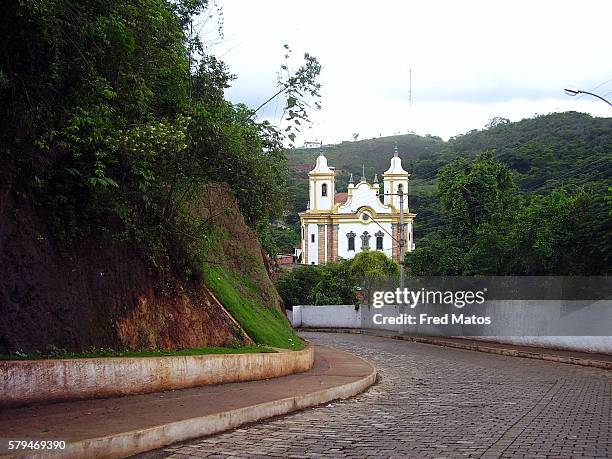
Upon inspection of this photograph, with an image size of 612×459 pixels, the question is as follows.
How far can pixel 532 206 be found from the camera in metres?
31.6

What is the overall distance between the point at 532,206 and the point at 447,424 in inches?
884

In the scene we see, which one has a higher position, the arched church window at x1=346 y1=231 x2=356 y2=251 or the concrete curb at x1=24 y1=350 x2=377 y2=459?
the arched church window at x1=346 y1=231 x2=356 y2=251

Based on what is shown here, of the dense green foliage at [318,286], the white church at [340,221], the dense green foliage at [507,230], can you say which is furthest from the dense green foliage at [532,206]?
the white church at [340,221]

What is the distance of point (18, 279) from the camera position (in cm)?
986

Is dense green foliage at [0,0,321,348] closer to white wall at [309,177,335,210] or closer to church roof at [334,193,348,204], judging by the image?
white wall at [309,177,335,210]

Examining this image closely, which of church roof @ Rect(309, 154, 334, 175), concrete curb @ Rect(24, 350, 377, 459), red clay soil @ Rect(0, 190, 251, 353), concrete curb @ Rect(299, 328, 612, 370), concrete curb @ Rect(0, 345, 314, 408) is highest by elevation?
church roof @ Rect(309, 154, 334, 175)

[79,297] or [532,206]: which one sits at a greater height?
[532,206]

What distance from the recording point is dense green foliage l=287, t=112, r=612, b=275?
1083 inches

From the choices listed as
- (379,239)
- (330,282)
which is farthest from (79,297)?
(379,239)

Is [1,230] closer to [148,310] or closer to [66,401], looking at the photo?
[66,401]

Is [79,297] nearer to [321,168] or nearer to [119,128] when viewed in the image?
[119,128]

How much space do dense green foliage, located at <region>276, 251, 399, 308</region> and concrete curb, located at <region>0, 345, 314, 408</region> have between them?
42.9 meters

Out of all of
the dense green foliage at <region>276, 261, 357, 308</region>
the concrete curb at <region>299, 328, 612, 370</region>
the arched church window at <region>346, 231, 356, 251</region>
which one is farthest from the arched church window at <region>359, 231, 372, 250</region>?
the concrete curb at <region>299, 328, 612, 370</region>

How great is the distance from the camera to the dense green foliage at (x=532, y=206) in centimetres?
2750
